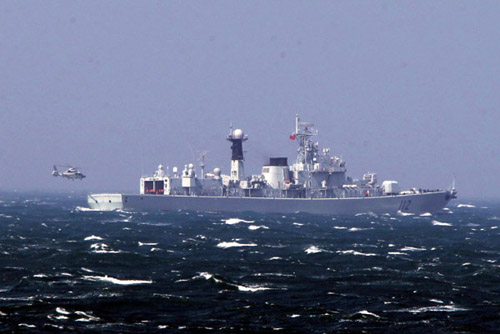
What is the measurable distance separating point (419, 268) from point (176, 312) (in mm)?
19464

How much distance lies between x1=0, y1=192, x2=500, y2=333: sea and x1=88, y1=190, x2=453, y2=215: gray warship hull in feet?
137

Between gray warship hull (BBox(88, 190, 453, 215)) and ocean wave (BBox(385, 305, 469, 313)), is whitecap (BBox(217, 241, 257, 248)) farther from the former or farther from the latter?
gray warship hull (BBox(88, 190, 453, 215))

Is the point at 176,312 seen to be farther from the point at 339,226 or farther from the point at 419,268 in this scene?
the point at 339,226

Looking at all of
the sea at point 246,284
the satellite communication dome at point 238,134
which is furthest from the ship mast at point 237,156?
the sea at point 246,284

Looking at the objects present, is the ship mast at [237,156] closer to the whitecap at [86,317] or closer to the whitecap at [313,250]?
the whitecap at [313,250]

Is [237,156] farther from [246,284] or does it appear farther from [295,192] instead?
[246,284]

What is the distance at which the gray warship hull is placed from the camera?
106 metres

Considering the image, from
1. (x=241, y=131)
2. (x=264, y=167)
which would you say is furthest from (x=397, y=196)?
(x=241, y=131)

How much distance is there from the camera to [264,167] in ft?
384

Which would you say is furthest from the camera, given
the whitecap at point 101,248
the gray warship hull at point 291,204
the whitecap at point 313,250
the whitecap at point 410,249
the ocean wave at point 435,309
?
the gray warship hull at point 291,204

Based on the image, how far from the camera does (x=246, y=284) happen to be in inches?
1367

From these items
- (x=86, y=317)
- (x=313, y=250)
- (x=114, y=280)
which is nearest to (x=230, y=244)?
(x=313, y=250)

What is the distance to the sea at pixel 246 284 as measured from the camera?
84.5 ft

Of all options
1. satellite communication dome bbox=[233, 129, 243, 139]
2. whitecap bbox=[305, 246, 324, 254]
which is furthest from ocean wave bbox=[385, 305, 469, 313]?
satellite communication dome bbox=[233, 129, 243, 139]
